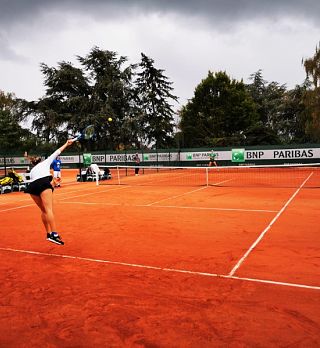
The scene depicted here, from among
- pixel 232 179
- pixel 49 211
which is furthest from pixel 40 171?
pixel 232 179

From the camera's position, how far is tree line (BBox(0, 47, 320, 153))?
4394 cm

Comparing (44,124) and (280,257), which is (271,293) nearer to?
(280,257)

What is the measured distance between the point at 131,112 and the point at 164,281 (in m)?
42.9

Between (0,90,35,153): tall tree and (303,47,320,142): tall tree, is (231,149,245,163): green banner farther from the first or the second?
(0,90,35,153): tall tree

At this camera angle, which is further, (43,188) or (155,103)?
(155,103)

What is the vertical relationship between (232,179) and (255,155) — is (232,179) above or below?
below

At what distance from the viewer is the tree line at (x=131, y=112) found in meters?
43.9

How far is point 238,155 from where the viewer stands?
3134 centimetres

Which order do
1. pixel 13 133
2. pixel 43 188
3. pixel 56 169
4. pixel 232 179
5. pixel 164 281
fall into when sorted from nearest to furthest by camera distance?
pixel 164 281, pixel 43 188, pixel 56 169, pixel 232 179, pixel 13 133

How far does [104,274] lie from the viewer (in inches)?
205

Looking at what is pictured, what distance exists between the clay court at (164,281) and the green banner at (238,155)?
868 inches

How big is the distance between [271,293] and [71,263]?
10.7 feet

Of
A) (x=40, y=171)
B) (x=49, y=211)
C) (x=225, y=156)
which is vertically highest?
(x=40, y=171)

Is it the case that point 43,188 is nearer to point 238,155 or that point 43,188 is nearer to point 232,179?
point 232,179
